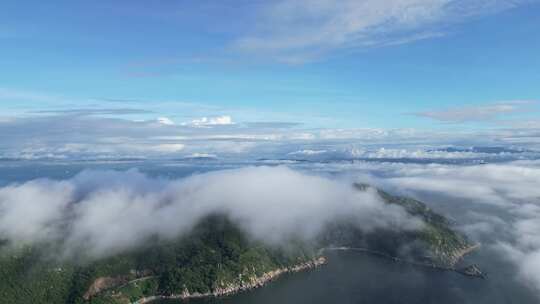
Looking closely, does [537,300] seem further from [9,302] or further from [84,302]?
[9,302]

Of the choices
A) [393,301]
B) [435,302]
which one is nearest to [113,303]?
[393,301]

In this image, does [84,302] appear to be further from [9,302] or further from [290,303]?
[290,303]

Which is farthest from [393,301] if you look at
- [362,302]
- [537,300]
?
[537,300]

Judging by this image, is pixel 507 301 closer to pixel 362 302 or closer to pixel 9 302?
pixel 362 302

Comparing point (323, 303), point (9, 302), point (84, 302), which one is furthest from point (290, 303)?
point (9, 302)

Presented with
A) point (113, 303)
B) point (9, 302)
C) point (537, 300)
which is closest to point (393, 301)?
point (537, 300)

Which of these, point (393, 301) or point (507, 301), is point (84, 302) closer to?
point (393, 301)
